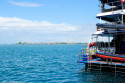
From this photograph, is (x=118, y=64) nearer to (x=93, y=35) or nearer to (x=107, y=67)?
(x=107, y=67)

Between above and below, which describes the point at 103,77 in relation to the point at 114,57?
below

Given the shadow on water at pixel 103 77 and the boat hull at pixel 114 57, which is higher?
the boat hull at pixel 114 57

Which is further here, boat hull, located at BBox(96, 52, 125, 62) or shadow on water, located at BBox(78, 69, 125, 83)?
boat hull, located at BBox(96, 52, 125, 62)

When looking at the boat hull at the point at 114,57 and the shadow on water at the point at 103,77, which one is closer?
the shadow on water at the point at 103,77

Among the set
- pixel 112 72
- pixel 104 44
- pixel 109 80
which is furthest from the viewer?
pixel 104 44

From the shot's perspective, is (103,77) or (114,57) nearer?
(103,77)

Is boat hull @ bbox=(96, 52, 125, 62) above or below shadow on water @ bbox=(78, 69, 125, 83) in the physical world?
above

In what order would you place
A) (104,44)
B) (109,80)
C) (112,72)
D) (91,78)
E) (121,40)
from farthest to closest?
(104,44) < (121,40) < (112,72) < (91,78) < (109,80)

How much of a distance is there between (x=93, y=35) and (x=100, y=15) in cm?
246

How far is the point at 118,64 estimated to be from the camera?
14.8 m

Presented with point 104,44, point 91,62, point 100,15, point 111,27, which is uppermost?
point 100,15

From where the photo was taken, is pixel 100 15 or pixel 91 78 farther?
pixel 100 15

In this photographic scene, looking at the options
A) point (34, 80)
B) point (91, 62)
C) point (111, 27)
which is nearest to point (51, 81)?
point (34, 80)

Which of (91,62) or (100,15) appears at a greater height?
(100,15)
